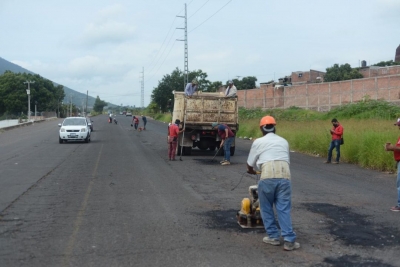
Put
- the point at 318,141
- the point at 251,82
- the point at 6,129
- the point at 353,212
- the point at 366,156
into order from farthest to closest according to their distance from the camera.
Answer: the point at 251,82
the point at 6,129
the point at 318,141
the point at 366,156
the point at 353,212

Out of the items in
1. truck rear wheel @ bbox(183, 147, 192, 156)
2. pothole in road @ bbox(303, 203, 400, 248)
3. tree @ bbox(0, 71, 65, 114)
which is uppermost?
tree @ bbox(0, 71, 65, 114)

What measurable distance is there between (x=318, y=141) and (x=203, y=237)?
644 inches

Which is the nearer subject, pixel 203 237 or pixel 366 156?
pixel 203 237

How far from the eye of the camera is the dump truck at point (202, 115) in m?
20.7

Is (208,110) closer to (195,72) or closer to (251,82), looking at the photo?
(195,72)

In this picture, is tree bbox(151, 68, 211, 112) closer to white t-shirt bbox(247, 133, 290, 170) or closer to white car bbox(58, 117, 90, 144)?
white car bbox(58, 117, 90, 144)

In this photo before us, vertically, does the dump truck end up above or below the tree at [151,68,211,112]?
below

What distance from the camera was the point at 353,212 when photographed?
9.36 meters

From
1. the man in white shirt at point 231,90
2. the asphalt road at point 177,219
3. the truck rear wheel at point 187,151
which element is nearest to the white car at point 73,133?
the truck rear wheel at point 187,151

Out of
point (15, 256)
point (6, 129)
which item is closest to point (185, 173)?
point (15, 256)

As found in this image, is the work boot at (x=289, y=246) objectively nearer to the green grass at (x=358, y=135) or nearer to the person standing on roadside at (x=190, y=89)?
the green grass at (x=358, y=135)

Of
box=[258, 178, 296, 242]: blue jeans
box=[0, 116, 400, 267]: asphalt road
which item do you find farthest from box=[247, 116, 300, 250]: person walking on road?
box=[0, 116, 400, 267]: asphalt road

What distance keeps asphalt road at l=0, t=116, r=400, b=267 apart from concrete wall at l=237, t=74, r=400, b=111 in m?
25.4

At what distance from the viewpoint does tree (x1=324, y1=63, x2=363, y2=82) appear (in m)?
65.8
